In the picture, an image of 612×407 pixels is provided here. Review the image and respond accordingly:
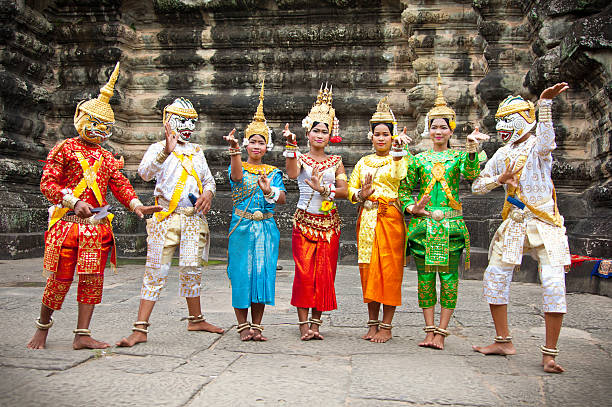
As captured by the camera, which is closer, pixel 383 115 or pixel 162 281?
pixel 162 281

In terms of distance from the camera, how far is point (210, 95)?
927 cm

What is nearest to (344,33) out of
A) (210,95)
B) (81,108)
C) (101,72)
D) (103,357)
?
(210,95)

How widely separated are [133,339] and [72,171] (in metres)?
1.19

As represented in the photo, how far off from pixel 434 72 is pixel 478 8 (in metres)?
1.10

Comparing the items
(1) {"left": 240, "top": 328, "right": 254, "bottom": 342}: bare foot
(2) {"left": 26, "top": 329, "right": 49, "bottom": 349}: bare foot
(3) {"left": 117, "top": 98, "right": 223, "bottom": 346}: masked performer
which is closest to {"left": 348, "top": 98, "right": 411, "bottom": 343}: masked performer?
(1) {"left": 240, "top": 328, "right": 254, "bottom": 342}: bare foot

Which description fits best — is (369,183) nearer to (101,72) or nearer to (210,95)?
(210,95)

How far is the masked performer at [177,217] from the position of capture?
12.8 ft

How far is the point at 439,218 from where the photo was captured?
3.88m

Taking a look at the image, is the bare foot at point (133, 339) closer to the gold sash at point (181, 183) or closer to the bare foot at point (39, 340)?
the bare foot at point (39, 340)

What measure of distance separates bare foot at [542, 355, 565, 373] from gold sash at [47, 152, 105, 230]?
2.95 metres

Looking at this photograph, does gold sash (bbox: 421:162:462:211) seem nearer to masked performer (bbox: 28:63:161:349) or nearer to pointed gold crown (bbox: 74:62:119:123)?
masked performer (bbox: 28:63:161:349)

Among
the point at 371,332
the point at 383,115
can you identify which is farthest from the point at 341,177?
the point at 371,332

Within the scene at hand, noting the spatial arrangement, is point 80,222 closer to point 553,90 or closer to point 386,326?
point 386,326

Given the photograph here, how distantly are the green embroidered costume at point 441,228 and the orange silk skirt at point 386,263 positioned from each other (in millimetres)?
97
